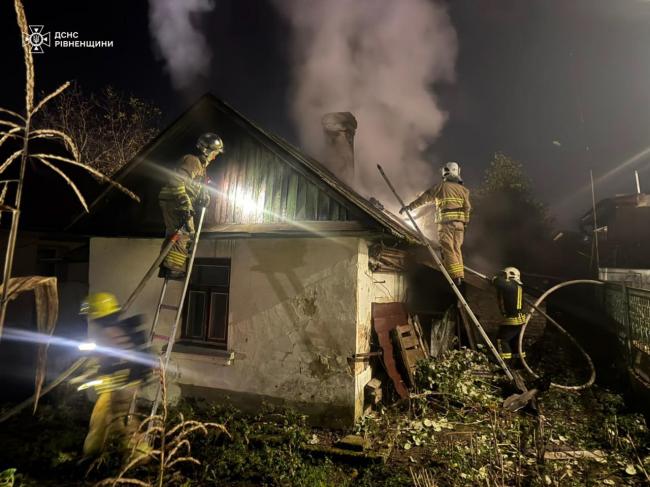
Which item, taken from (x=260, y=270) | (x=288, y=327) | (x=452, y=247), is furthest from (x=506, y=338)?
(x=260, y=270)

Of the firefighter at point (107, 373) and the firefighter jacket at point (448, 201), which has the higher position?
the firefighter jacket at point (448, 201)

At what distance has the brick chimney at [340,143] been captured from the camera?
11445mm

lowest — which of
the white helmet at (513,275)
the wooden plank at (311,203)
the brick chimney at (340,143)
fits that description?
the white helmet at (513,275)

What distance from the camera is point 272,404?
5.77m

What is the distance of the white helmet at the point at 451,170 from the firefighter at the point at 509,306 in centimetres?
233

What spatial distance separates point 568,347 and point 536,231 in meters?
15.7

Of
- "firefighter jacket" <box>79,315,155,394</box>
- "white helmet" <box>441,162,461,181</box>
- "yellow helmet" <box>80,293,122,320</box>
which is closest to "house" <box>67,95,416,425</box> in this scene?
"firefighter jacket" <box>79,315,155,394</box>

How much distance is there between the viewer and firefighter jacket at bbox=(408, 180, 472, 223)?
24.0 ft

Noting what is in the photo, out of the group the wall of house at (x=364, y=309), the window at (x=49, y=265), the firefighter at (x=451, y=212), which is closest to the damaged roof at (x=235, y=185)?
the wall of house at (x=364, y=309)

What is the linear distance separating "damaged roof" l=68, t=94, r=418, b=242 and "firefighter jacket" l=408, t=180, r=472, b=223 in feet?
3.50

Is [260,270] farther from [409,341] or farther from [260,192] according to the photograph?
[409,341]

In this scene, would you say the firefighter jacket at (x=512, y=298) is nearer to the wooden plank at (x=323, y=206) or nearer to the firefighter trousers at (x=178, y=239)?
the wooden plank at (x=323, y=206)

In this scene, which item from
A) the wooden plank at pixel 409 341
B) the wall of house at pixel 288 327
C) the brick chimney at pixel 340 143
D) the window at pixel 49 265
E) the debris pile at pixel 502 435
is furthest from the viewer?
the brick chimney at pixel 340 143

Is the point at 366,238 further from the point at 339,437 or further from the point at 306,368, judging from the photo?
the point at 339,437
